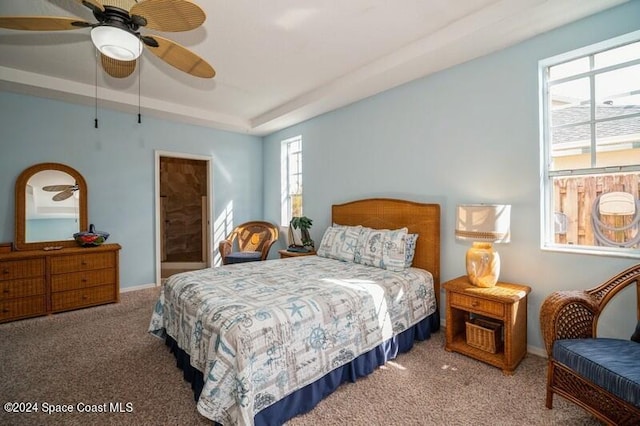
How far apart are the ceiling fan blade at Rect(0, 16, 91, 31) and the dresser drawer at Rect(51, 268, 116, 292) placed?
2807 mm

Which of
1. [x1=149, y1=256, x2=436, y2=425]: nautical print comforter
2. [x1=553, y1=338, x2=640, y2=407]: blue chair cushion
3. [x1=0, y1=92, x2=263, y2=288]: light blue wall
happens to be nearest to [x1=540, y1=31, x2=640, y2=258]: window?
[x1=553, y1=338, x2=640, y2=407]: blue chair cushion

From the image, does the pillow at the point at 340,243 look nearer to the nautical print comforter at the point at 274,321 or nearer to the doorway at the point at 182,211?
the nautical print comforter at the point at 274,321

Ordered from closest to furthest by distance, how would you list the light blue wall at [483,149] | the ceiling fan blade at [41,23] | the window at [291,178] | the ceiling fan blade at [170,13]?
the ceiling fan blade at [170,13], the ceiling fan blade at [41,23], the light blue wall at [483,149], the window at [291,178]

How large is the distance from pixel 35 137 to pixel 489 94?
16.9 feet

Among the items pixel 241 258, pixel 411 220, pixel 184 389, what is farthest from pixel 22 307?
pixel 411 220

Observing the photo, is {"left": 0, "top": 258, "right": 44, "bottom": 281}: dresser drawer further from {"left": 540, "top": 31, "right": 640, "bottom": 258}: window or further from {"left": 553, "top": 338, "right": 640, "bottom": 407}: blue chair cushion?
{"left": 540, "top": 31, "right": 640, "bottom": 258}: window

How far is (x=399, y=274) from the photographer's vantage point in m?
2.68

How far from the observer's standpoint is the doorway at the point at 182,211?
20.5 ft

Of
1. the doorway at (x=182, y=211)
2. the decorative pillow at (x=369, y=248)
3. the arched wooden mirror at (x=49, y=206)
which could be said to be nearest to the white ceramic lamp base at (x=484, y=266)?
the decorative pillow at (x=369, y=248)

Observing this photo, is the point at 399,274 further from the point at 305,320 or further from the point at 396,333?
the point at 305,320

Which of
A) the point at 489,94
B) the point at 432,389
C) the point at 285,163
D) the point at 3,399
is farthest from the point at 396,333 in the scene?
the point at 285,163

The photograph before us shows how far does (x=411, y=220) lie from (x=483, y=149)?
3.14ft

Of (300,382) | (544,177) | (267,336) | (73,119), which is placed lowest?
(300,382)

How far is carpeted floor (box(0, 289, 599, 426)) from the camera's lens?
1.70m
